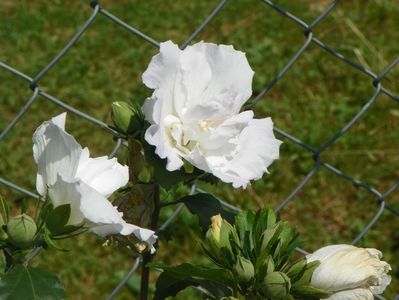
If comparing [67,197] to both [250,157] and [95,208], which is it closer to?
[95,208]

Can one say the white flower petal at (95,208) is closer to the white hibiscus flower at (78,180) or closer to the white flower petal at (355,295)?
the white hibiscus flower at (78,180)

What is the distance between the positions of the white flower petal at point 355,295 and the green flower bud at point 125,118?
307mm

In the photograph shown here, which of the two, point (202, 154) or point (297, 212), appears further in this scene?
point (297, 212)

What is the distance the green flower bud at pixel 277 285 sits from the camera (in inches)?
36.6

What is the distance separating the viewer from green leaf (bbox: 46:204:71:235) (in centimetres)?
92

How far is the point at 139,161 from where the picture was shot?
3.49ft

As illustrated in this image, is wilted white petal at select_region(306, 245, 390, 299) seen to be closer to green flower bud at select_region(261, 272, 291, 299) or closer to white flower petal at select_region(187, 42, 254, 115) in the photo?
green flower bud at select_region(261, 272, 291, 299)

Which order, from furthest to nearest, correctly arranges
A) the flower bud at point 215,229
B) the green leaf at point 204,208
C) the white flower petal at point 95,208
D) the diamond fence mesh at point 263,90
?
the diamond fence mesh at point 263,90
the green leaf at point 204,208
the flower bud at point 215,229
the white flower petal at point 95,208

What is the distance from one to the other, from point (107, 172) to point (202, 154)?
12cm

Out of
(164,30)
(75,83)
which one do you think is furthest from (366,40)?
(75,83)

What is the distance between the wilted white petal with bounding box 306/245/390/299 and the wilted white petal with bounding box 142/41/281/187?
5.3 inches

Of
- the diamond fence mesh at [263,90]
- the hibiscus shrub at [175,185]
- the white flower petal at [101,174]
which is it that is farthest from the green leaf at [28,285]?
the diamond fence mesh at [263,90]

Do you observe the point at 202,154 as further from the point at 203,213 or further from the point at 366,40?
the point at 366,40

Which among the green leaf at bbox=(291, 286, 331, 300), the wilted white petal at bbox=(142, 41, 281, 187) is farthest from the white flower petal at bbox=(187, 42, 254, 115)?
the green leaf at bbox=(291, 286, 331, 300)
